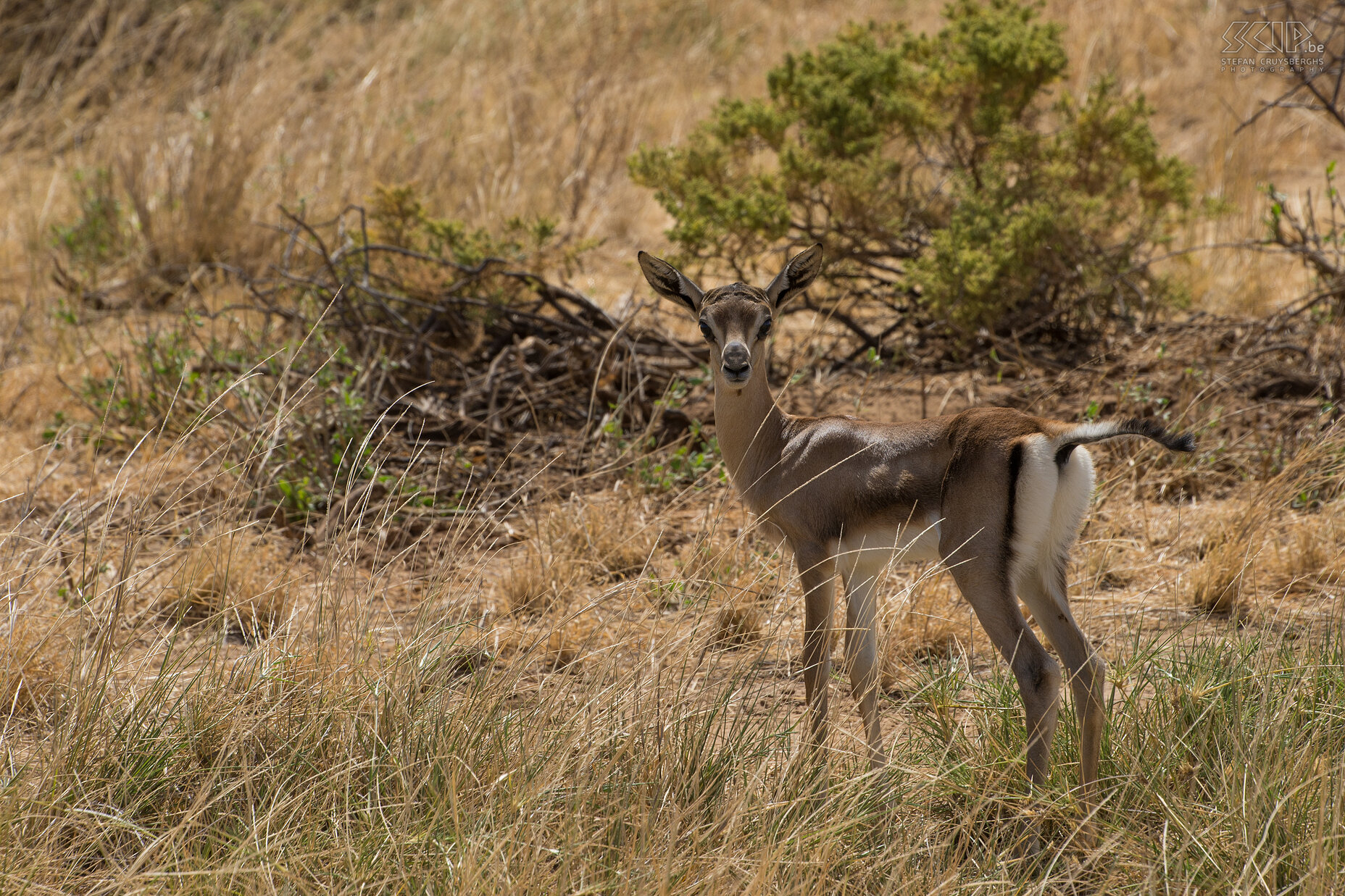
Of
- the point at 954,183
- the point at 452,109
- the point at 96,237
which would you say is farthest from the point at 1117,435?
the point at 452,109

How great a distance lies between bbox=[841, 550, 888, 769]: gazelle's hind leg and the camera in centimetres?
362

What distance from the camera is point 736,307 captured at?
152 inches

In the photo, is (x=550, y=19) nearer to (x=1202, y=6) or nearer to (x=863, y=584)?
(x=1202, y=6)

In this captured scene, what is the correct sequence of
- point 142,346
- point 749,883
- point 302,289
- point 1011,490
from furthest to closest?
point 302,289 < point 142,346 < point 1011,490 < point 749,883

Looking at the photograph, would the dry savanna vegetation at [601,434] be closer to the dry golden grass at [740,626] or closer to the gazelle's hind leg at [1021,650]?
the dry golden grass at [740,626]

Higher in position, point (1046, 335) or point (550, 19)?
point (550, 19)

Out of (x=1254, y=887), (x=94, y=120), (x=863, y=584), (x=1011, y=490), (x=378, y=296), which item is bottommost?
(x=1254, y=887)

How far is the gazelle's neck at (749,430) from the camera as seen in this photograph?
415cm

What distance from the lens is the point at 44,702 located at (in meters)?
3.73

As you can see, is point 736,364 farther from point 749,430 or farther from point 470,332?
point 470,332

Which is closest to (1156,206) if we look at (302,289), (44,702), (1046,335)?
(1046,335)

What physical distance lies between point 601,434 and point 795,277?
6.75 feet

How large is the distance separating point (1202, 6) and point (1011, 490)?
1091 cm

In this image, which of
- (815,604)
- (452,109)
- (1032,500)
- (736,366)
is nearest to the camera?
(1032,500)
